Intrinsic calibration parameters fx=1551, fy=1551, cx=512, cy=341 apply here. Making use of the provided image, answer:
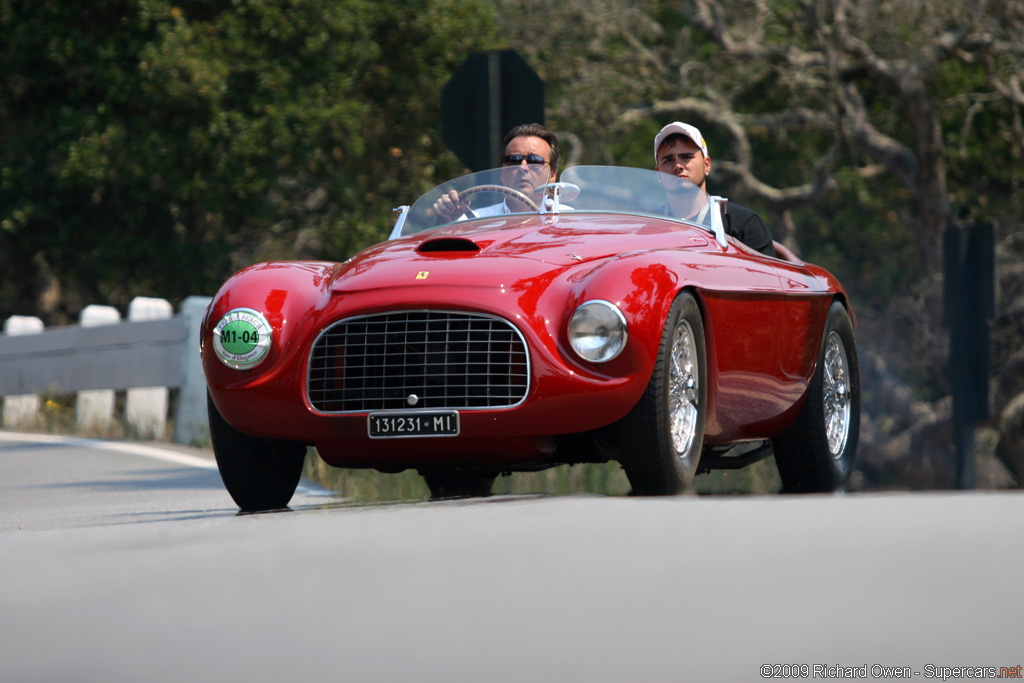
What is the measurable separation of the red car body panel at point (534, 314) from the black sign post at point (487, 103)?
8.64ft

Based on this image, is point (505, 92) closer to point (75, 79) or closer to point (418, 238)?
point (418, 238)

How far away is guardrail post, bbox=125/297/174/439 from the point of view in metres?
12.5

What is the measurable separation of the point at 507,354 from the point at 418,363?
1.05 ft

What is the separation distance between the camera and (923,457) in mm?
23203

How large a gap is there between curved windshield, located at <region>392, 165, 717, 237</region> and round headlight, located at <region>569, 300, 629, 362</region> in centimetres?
142

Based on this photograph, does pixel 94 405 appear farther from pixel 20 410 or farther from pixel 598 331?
pixel 598 331

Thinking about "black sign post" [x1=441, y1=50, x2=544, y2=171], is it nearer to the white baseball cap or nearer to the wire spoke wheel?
the white baseball cap

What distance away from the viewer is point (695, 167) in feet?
24.3

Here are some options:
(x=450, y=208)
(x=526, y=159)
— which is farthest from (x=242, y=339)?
(x=526, y=159)

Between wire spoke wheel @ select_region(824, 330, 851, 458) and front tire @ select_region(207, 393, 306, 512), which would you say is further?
wire spoke wheel @ select_region(824, 330, 851, 458)

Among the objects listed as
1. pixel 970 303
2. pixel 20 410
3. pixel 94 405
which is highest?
pixel 970 303

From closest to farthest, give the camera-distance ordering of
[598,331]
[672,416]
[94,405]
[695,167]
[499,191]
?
1. [598,331]
2. [672,416]
3. [499,191]
4. [695,167]
5. [94,405]

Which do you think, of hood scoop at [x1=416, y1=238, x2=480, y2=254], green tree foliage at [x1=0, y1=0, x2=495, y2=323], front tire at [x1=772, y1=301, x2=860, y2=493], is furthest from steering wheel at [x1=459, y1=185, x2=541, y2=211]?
green tree foliage at [x1=0, y1=0, x2=495, y2=323]

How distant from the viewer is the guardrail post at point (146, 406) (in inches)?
493
